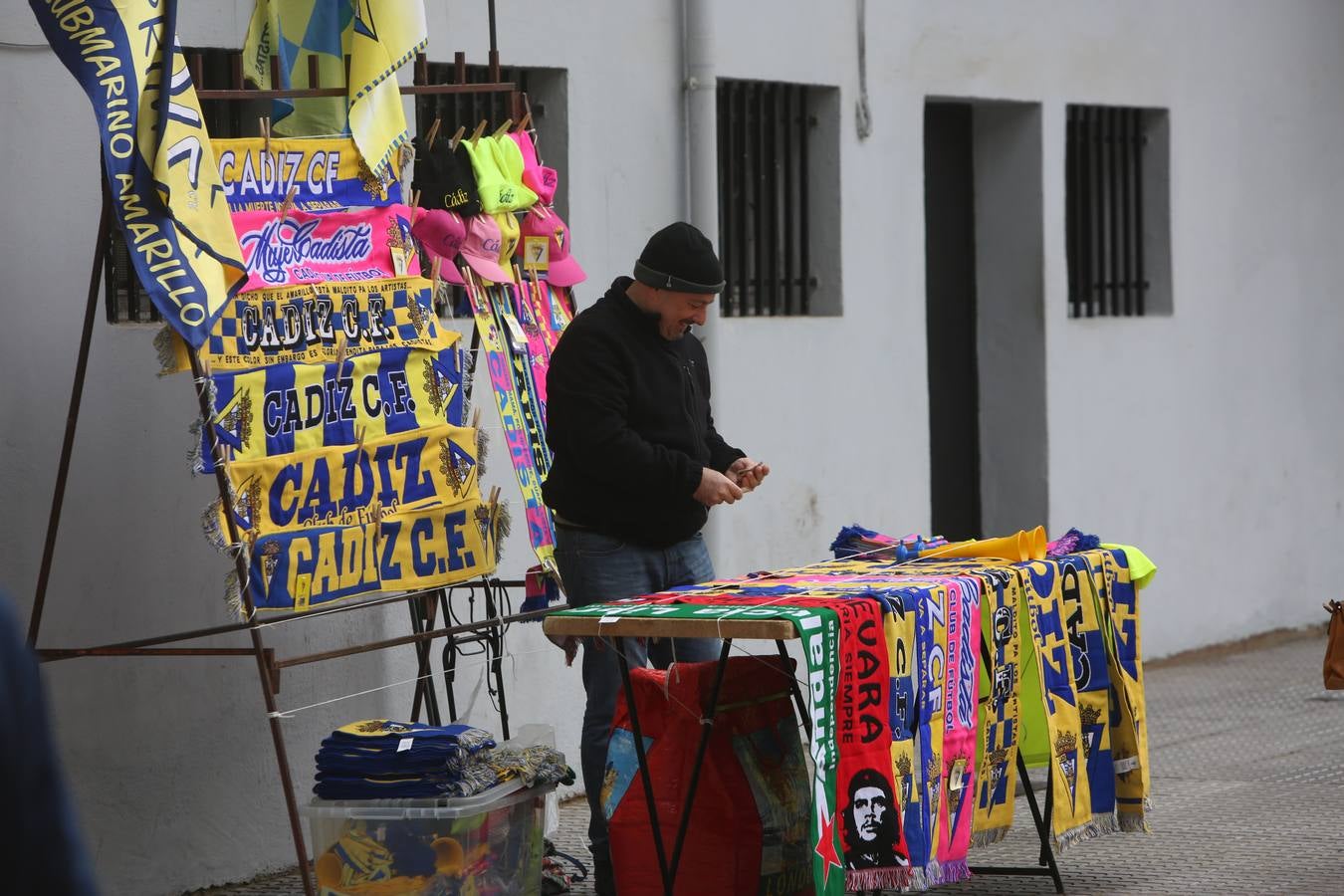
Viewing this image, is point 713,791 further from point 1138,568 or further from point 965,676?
point 1138,568

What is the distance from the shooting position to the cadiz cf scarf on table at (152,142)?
5.05 metres

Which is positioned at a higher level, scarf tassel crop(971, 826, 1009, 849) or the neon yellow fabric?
the neon yellow fabric

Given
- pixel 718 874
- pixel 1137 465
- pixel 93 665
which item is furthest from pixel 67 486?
pixel 1137 465

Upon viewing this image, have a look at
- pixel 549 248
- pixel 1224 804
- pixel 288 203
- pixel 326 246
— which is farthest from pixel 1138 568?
pixel 288 203

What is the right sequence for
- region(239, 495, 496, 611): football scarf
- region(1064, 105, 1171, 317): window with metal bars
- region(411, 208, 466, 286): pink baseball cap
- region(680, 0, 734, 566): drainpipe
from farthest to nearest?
region(1064, 105, 1171, 317): window with metal bars, region(680, 0, 734, 566): drainpipe, region(411, 208, 466, 286): pink baseball cap, region(239, 495, 496, 611): football scarf

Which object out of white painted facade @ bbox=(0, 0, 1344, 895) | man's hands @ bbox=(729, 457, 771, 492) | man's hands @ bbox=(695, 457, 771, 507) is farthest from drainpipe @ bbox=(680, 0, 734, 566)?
man's hands @ bbox=(695, 457, 771, 507)

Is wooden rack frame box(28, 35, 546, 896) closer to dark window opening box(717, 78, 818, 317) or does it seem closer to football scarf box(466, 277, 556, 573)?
football scarf box(466, 277, 556, 573)

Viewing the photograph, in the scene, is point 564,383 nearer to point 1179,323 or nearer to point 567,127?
point 567,127

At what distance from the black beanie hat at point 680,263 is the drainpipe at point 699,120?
7.83ft

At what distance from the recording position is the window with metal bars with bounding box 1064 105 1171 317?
1063 cm

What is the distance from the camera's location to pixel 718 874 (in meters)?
5.26

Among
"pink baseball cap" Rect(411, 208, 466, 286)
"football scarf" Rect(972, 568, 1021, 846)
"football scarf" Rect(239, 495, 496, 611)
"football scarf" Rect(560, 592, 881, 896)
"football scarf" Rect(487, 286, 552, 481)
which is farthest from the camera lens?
"football scarf" Rect(487, 286, 552, 481)

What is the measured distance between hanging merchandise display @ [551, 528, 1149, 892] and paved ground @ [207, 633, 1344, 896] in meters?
0.40

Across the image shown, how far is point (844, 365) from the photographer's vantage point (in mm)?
8961
